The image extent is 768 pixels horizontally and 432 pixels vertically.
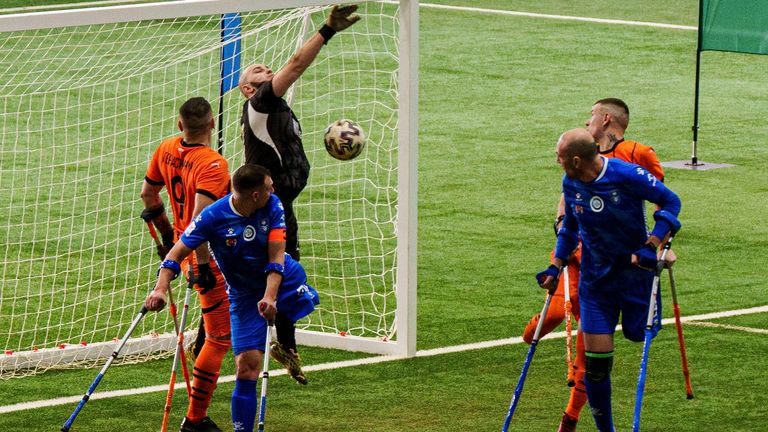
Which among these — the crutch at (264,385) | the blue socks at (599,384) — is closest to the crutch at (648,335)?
the blue socks at (599,384)

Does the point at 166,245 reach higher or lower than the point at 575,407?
higher

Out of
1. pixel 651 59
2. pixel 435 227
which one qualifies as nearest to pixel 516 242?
pixel 435 227

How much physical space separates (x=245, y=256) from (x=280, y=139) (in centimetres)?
177

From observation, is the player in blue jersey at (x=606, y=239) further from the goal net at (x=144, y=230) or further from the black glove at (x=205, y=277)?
the goal net at (x=144, y=230)

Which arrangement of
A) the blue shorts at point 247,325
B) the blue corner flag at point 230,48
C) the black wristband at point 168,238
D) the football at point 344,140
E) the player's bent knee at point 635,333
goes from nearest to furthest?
1. the blue shorts at point 247,325
2. the player's bent knee at point 635,333
3. the black wristband at point 168,238
4. the football at point 344,140
5. the blue corner flag at point 230,48

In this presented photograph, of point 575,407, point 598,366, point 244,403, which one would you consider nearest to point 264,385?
point 244,403

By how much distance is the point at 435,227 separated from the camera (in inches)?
650

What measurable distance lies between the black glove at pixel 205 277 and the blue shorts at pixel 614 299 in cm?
229

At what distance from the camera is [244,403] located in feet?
30.6

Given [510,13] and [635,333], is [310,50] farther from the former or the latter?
[510,13]

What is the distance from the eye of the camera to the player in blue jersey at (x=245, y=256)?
9.21 meters

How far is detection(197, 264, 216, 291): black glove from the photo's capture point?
1006cm

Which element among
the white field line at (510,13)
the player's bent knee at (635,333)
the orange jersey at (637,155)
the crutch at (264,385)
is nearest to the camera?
the crutch at (264,385)

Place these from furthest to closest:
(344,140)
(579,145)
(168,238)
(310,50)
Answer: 1. (344,140)
2. (168,238)
3. (310,50)
4. (579,145)
